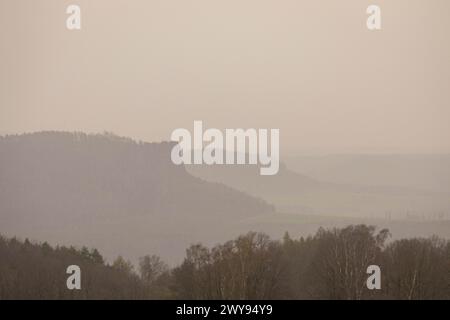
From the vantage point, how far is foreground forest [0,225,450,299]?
21484mm

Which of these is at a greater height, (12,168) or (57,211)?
(12,168)

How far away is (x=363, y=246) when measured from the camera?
22.8 m

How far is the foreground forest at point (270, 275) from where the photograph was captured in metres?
21.5

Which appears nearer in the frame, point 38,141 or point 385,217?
point 385,217

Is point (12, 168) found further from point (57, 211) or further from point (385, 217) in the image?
point (385, 217)

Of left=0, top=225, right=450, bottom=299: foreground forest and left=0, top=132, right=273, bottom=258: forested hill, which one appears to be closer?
left=0, top=225, right=450, bottom=299: foreground forest

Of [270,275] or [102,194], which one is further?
[102,194]

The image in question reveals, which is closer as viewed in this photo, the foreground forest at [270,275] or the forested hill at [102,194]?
the foreground forest at [270,275]

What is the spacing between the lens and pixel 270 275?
2170 cm
